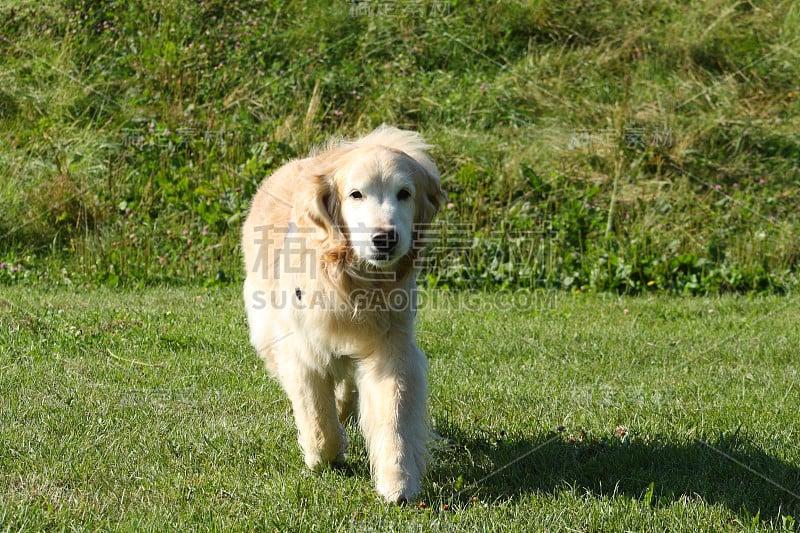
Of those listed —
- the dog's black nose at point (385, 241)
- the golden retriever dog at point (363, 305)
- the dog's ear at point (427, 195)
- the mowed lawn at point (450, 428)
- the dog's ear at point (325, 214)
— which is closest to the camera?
the mowed lawn at point (450, 428)

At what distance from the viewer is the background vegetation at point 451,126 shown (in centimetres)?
792

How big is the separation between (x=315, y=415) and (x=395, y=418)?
15.4 inches

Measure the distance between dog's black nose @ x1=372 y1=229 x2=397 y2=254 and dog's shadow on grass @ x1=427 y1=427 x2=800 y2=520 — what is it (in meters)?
0.92

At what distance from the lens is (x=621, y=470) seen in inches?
135

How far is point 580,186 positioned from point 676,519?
20.6ft

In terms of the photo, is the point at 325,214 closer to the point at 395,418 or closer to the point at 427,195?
the point at 427,195

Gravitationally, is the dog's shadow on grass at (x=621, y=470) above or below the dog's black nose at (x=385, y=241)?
below

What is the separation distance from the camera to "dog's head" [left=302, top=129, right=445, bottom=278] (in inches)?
126

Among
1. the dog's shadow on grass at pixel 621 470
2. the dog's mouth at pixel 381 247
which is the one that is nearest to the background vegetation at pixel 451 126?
the dog's shadow on grass at pixel 621 470

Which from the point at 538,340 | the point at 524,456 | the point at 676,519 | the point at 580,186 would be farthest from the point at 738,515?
the point at 580,186

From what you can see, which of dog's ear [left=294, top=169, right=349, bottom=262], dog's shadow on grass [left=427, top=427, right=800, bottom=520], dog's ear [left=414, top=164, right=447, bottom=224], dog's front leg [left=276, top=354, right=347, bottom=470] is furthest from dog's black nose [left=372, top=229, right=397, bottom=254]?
dog's shadow on grass [left=427, top=427, right=800, bottom=520]

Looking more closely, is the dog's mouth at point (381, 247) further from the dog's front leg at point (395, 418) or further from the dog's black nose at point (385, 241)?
the dog's front leg at point (395, 418)

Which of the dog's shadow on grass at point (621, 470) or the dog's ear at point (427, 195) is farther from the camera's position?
the dog's ear at point (427, 195)

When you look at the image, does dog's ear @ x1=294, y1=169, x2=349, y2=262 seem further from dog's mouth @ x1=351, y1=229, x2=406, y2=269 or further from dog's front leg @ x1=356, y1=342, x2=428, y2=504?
dog's front leg @ x1=356, y1=342, x2=428, y2=504
